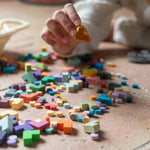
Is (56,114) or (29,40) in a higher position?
(29,40)

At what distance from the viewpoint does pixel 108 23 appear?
5.36ft

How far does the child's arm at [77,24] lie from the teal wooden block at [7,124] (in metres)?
0.42

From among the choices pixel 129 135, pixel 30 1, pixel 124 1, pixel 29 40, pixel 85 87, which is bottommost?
pixel 129 135

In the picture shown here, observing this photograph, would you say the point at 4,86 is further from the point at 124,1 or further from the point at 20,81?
the point at 124,1

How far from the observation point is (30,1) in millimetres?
3377

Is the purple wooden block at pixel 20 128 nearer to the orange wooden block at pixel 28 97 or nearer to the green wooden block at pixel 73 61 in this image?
the orange wooden block at pixel 28 97

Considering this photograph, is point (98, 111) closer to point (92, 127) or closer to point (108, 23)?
point (92, 127)

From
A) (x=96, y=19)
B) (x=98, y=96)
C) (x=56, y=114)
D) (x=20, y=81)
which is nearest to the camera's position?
(x=56, y=114)

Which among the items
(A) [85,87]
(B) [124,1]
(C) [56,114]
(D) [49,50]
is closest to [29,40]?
(D) [49,50]

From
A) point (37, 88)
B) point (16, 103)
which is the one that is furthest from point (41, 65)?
point (16, 103)

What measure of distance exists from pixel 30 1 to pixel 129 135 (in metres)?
2.93

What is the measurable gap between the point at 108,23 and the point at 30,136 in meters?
1.09

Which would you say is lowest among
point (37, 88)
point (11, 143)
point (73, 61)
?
point (11, 143)

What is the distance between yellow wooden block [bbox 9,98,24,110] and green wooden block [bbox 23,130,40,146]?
0.59 feet
